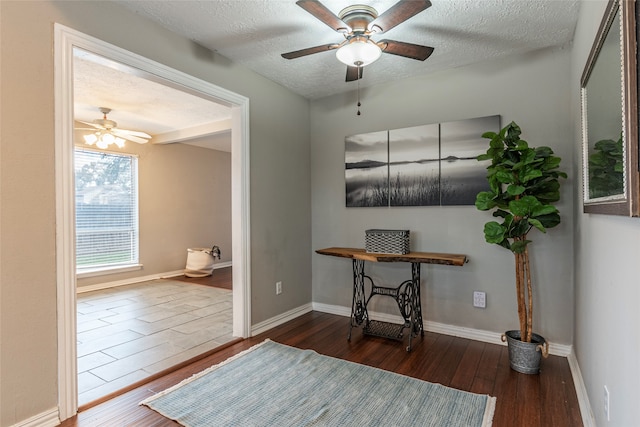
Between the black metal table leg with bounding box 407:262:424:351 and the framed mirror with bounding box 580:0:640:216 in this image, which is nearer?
the framed mirror with bounding box 580:0:640:216

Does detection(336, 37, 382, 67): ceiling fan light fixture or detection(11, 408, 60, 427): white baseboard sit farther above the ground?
detection(336, 37, 382, 67): ceiling fan light fixture

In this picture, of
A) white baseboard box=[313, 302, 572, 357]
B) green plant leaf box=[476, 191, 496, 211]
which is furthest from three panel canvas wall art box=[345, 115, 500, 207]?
white baseboard box=[313, 302, 572, 357]

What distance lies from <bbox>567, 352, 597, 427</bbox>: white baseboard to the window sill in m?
5.60

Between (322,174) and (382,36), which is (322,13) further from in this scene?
(322,174)

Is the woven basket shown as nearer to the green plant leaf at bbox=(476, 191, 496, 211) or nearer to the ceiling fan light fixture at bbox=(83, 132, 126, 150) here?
the green plant leaf at bbox=(476, 191, 496, 211)

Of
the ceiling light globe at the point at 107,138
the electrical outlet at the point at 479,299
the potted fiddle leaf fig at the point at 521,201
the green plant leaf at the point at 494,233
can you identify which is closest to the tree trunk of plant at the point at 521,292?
the potted fiddle leaf fig at the point at 521,201

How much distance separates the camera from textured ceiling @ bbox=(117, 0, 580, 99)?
2084 mm

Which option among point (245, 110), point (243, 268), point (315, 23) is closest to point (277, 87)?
point (245, 110)

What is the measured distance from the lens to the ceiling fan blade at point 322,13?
5.47 feet

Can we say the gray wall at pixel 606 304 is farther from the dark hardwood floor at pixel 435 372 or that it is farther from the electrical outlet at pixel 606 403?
the dark hardwood floor at pixel 435 372

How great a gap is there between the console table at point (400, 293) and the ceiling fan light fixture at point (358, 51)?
5.07 feet

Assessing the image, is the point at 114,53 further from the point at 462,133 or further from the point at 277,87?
the point at 462,133

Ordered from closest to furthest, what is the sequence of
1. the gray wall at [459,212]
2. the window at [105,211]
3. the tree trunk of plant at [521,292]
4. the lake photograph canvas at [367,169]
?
the tree trunk of plant at [521,292]
the gray wall at [459,212]
the lake photograph canvas at [367,169]
the window at [105,211]

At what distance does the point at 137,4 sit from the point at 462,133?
2.62 metres
